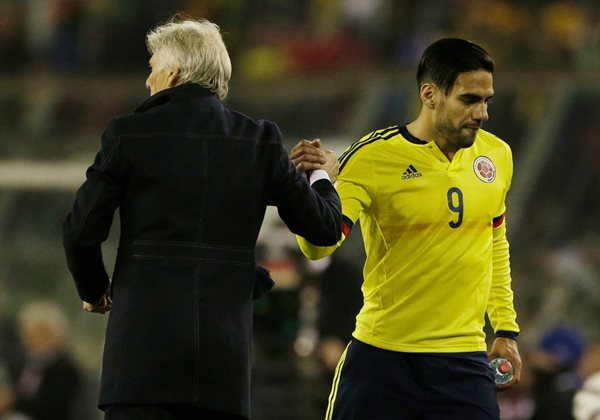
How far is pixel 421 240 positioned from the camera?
190 inches

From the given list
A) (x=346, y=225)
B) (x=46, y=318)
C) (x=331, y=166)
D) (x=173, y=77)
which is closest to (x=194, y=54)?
(x=173, y=77)

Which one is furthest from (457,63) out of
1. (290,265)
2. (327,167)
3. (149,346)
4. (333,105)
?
(333,105)

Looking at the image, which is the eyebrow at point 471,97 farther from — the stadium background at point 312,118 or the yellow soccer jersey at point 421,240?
the stadium background at point 312,118

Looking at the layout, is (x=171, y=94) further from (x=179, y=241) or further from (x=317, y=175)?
(x=317, y=175)

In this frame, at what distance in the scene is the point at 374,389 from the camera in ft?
15.8

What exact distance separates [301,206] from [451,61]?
1.07 meters

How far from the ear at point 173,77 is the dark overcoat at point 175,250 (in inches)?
2.2

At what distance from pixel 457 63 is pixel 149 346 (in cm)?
162

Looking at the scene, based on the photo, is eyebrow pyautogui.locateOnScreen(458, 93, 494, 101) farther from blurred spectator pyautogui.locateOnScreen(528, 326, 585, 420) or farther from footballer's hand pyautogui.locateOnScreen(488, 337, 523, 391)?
blurred spectator pyautogui.locateOnScreen(528, 326, 585, 420)

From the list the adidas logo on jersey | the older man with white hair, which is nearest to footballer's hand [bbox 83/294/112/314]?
the older man with white hair

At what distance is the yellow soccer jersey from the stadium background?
3291 millimetres

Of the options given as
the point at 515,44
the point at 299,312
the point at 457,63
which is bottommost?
the point at 299,312

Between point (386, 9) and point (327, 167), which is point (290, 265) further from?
point (386, 9)

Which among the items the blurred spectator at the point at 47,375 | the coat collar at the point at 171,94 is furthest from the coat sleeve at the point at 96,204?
the blurred spectator at the point at 47,375
